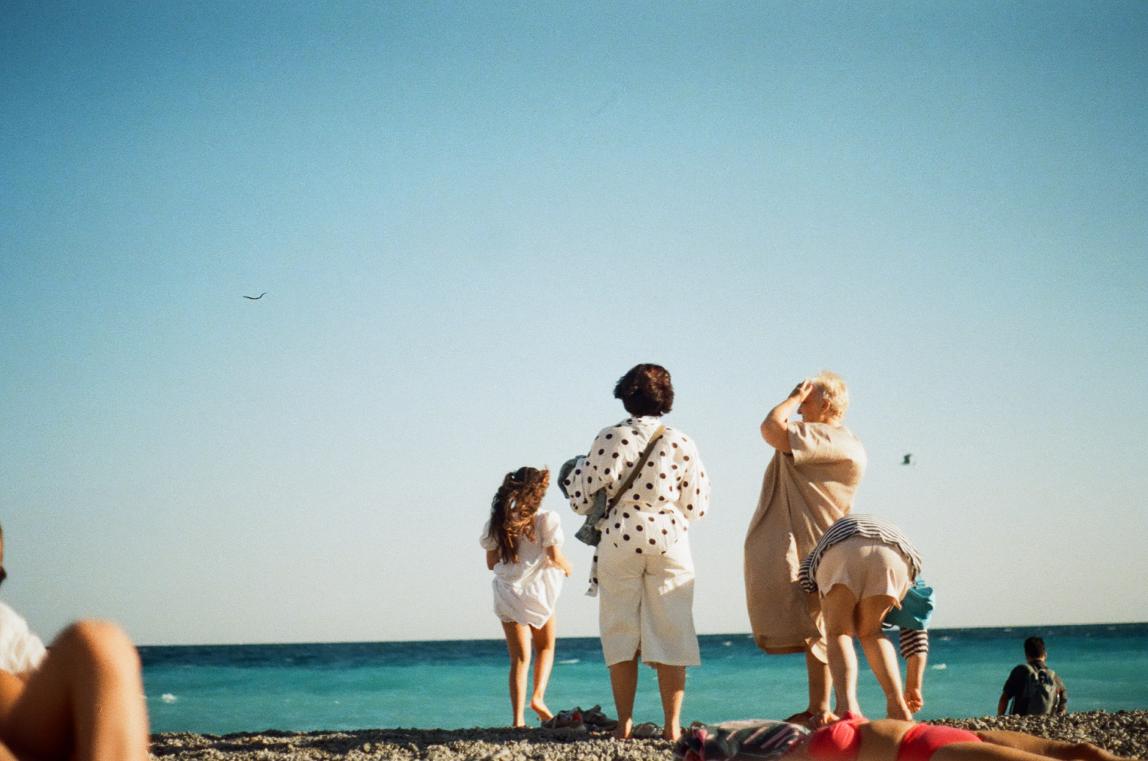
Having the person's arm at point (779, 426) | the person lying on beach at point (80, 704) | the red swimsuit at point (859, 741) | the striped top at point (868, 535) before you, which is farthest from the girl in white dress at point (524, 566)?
the person lying on beach at point (80, 704)

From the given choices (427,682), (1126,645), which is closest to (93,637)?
(427,682)

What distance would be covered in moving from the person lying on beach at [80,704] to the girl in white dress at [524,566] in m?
5.23

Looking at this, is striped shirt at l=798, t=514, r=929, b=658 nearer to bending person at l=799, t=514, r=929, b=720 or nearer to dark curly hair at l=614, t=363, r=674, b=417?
bending person at l=799, t=514, r=929, b=720

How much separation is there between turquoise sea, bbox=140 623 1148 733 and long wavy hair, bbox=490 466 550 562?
10.8 m

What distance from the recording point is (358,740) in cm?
686

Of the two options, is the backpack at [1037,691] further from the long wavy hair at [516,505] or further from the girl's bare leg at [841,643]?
the long wavy hair at [516,505]

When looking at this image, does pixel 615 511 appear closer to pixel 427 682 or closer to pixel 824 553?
pixel 824 553

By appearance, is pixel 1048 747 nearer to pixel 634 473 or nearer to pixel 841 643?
pixel 841 643

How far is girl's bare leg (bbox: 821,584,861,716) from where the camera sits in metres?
5.45

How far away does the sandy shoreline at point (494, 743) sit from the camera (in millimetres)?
5371

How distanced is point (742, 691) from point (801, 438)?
21.1 metres

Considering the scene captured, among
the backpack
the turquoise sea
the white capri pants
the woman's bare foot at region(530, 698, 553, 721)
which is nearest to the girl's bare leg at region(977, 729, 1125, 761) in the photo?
the white capri pants

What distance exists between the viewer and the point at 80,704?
2.47 metres

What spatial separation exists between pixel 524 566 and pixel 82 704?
215 inches
